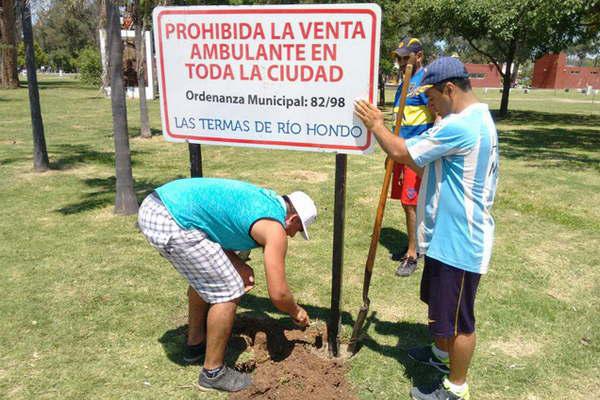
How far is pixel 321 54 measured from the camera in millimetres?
2834

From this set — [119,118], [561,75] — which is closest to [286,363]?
[119,118]

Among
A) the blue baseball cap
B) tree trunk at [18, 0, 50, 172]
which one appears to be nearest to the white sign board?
the blue baseball cap

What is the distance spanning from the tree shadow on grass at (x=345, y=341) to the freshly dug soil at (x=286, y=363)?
0.02 metres

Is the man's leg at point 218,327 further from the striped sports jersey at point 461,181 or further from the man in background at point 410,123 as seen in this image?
the man in background at point 410,123

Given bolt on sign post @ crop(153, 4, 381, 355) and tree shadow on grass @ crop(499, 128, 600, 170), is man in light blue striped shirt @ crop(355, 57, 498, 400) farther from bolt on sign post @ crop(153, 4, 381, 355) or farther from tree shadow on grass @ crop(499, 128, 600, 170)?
tree shadow on grass @ crop(499, 128, 600, 170)

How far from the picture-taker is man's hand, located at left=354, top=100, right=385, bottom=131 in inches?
105

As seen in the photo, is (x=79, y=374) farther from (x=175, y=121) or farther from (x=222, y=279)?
(x=175, y=121)

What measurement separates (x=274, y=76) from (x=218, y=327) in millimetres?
1479

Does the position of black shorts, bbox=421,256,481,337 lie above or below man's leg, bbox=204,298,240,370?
above

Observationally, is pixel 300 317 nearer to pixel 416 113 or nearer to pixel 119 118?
pixel 416 113

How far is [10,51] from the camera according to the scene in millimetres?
32312

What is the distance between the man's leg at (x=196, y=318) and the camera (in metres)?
3.22

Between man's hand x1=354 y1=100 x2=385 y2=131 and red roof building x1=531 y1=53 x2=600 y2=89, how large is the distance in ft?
255

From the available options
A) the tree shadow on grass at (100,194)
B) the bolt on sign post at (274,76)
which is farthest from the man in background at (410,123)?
the tree shadow on grass at (100,194)
